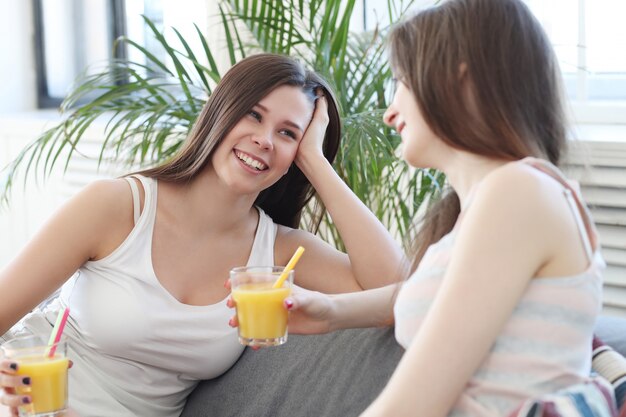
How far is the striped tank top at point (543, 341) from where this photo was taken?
49.8 inches

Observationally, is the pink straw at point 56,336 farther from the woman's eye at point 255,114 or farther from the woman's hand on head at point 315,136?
the woman's hand on head at point 315,136

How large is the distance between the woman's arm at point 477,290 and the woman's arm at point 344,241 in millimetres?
970

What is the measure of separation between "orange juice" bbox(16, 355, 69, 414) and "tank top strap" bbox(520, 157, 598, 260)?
2.88 ft

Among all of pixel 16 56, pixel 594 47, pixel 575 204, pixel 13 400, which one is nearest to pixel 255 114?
pixel 13 400

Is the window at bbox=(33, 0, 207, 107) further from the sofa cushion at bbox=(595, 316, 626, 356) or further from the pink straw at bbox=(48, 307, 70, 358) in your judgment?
the sofa cushion at bbox=(595, 316, 626, 356)

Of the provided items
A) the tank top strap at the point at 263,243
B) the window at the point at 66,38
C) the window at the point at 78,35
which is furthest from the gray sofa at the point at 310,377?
the window at the point at 66,38

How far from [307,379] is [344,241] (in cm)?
39

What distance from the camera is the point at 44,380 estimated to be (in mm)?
1654

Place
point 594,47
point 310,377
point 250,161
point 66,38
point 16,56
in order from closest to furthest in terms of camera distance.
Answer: point 310,377 → point 250,161 → point 594,47 → point 16,56 → point 66,38

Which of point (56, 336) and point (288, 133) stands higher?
point (288, 133)

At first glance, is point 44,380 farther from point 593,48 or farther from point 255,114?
point 593,48

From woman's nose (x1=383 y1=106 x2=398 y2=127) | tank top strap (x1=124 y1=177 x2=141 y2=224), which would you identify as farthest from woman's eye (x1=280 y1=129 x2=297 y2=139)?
woman's nose (x1=383 y1=106 x2=398 y2=127)

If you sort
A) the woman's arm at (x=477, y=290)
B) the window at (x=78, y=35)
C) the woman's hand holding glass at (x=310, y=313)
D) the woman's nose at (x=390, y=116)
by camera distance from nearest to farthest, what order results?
1. the woman's arm at (x=477, y=290)
2. the woman's nose at (x=390, y=116)
3. the woman's hand holding glass at (x=310, y=313)
4. the window at (x=78, y=35)

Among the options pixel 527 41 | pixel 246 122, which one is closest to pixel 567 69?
pixel 246 122
